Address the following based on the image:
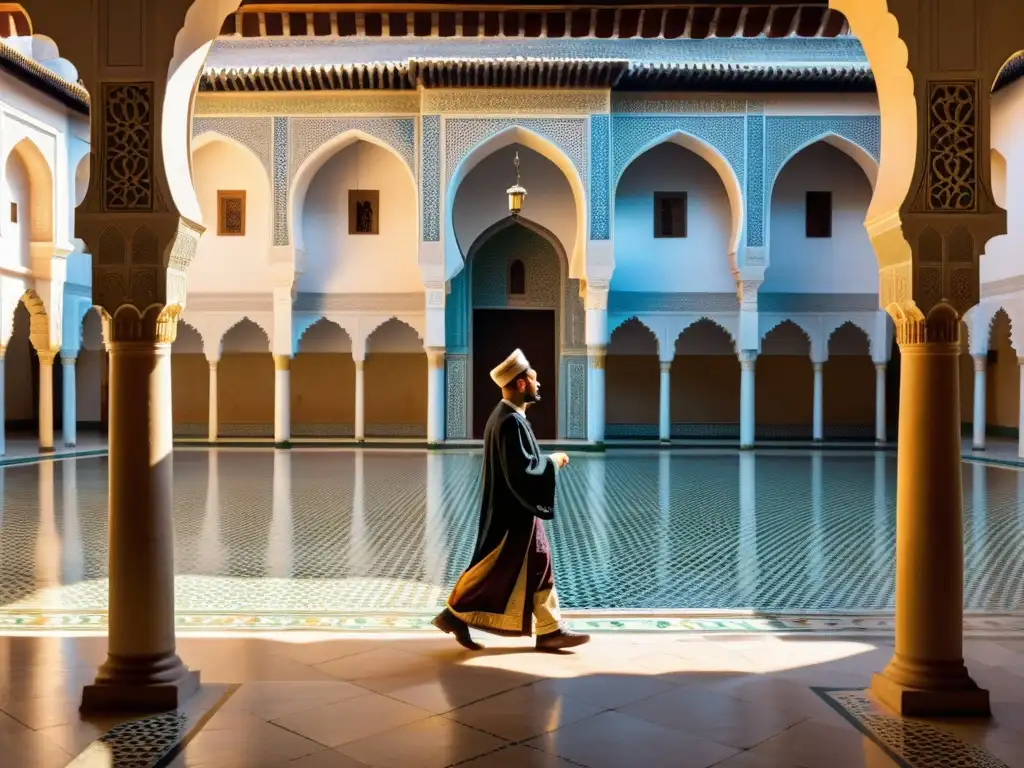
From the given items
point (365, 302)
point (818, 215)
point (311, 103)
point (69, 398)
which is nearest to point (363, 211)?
point (365, 302)

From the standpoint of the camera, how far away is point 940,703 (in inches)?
119

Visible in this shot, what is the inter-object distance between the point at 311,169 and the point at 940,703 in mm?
13240

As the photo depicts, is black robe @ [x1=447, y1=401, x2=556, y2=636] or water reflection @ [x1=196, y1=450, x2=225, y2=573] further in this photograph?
water reflection @ [x1=196, y1=450, x2=225, y2=573]

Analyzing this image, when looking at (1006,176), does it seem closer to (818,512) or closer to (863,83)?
(863,83)

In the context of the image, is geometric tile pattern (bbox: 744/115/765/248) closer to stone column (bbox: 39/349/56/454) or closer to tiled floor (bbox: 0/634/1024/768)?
stone column (bbox: 39/349/56/454)

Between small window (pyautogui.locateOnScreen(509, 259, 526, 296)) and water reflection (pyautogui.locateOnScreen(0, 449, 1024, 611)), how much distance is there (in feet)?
16.5

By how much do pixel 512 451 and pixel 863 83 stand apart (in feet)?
40.8

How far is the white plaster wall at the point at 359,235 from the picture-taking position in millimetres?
15422

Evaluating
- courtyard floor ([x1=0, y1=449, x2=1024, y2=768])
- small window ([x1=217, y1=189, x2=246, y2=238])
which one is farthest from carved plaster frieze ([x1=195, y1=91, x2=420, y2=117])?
courtyard floor ([x1=0, y1=449, x2=1024, y2=768])

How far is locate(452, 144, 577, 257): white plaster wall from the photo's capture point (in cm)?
1559

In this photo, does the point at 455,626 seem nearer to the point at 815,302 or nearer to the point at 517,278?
the point at 517,278

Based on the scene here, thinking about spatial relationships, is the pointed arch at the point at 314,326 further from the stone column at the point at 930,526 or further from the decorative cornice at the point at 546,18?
the stone column at the point at 930,526

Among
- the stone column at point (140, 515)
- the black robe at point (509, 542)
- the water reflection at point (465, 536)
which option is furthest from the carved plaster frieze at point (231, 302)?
the stone column at point (140, 515)

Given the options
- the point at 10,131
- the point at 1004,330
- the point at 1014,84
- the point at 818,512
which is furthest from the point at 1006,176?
the point at 10,131
